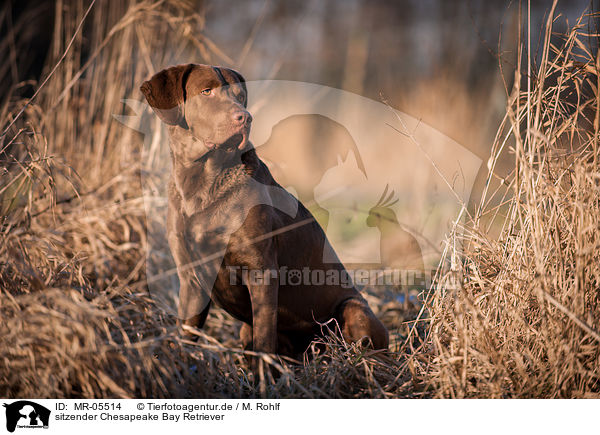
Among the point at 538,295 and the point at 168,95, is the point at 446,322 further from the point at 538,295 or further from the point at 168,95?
the point at 168,95

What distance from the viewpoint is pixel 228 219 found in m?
2.07

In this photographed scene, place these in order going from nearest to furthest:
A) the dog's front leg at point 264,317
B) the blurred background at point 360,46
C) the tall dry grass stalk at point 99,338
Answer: the tall dry grass stalk at point 99,338, the dog's front leg at point 264,317, the blurred background at point 360,46

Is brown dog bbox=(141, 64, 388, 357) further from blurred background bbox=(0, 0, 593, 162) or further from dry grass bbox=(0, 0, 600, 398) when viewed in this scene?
blurred background bbox=(0, 0, 593, 162)

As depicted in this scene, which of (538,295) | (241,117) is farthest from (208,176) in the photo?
(538,295)

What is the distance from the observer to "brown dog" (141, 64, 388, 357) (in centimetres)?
207

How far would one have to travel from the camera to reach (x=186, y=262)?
7.09 feet

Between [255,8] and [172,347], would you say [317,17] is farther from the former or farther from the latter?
[172,347]

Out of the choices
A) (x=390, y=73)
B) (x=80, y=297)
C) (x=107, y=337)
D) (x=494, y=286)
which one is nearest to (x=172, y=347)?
(x=107, y=337)
